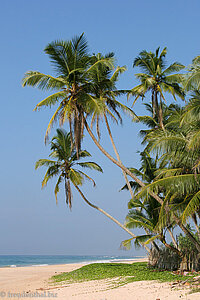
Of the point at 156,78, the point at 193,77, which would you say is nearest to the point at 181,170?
the point at 193,77

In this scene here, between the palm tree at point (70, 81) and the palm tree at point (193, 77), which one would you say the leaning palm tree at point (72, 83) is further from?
the palm tree at point (193, 77)

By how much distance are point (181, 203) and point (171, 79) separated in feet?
28.8

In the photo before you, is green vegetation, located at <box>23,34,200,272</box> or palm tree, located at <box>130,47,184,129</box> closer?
green vegetation, located at <box>23,34,200,272</box>

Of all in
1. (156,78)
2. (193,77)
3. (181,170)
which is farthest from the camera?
(156,78)

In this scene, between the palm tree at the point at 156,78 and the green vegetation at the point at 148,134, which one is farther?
the palm tree at the point at 156,78

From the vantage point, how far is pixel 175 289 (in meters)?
9.44

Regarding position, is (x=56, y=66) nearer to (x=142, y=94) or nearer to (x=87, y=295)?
(x=142, y=94)

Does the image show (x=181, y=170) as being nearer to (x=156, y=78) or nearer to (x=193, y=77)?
(x=193, y=77)

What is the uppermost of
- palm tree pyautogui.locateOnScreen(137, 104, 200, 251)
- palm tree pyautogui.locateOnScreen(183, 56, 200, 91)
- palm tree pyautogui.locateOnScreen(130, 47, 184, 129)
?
palm tree pyautogui.locateOnScreen(130, 47, 184, 129)

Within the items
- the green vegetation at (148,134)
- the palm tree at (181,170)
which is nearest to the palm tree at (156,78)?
the green vegetation at (148,134)

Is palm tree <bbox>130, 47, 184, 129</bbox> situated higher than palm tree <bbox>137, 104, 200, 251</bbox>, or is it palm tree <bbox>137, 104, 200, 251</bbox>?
palm tree <bbox>130, 47, 184, 129</bbox>

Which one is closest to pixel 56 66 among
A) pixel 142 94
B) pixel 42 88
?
pixel 42 88

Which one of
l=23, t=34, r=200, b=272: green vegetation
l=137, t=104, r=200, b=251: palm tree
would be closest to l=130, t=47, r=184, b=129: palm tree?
l=23, t=34, r=200, b=272: green vegetation

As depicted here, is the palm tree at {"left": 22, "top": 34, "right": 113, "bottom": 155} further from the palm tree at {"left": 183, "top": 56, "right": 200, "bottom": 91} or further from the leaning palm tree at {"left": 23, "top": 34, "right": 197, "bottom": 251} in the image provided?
the palm tree at {"left": 183, "top": 56, "right": 200, "bottom": 91}
